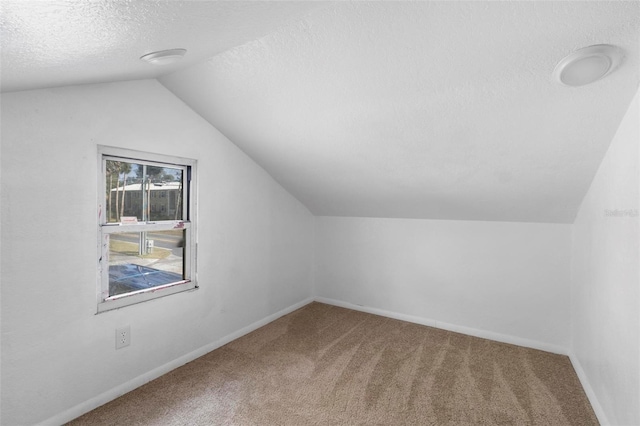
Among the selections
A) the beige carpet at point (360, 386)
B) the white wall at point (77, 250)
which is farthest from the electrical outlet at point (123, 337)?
the beige carpet at point (360, 386)

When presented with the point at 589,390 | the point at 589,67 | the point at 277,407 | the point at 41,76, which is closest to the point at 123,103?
the point at 41,76

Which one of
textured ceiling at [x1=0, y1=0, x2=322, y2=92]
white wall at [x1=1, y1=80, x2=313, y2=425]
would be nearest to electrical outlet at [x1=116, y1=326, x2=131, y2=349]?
white wall at [x1=1, y1=80, x2=313, y2=425]

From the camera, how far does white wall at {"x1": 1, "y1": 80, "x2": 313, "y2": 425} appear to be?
159 cm

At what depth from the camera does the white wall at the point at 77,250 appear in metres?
1.59

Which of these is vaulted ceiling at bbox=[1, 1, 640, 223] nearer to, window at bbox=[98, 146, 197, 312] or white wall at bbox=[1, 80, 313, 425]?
white wall at bbox=[1, 80, 313, 425]

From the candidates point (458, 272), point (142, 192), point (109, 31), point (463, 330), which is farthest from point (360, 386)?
point (109, 31)

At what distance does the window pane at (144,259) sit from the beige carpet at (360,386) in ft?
2.27

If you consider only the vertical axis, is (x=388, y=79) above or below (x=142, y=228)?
above

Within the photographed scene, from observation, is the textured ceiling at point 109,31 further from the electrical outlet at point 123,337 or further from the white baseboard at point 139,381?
the white baseboard at point 139,381

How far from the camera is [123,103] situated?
200 cm

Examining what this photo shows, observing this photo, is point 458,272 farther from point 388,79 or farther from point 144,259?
point 144,259

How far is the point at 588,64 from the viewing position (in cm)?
135

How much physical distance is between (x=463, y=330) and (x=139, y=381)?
278 cm

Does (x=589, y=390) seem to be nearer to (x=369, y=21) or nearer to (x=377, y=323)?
(x=377, y=323)
